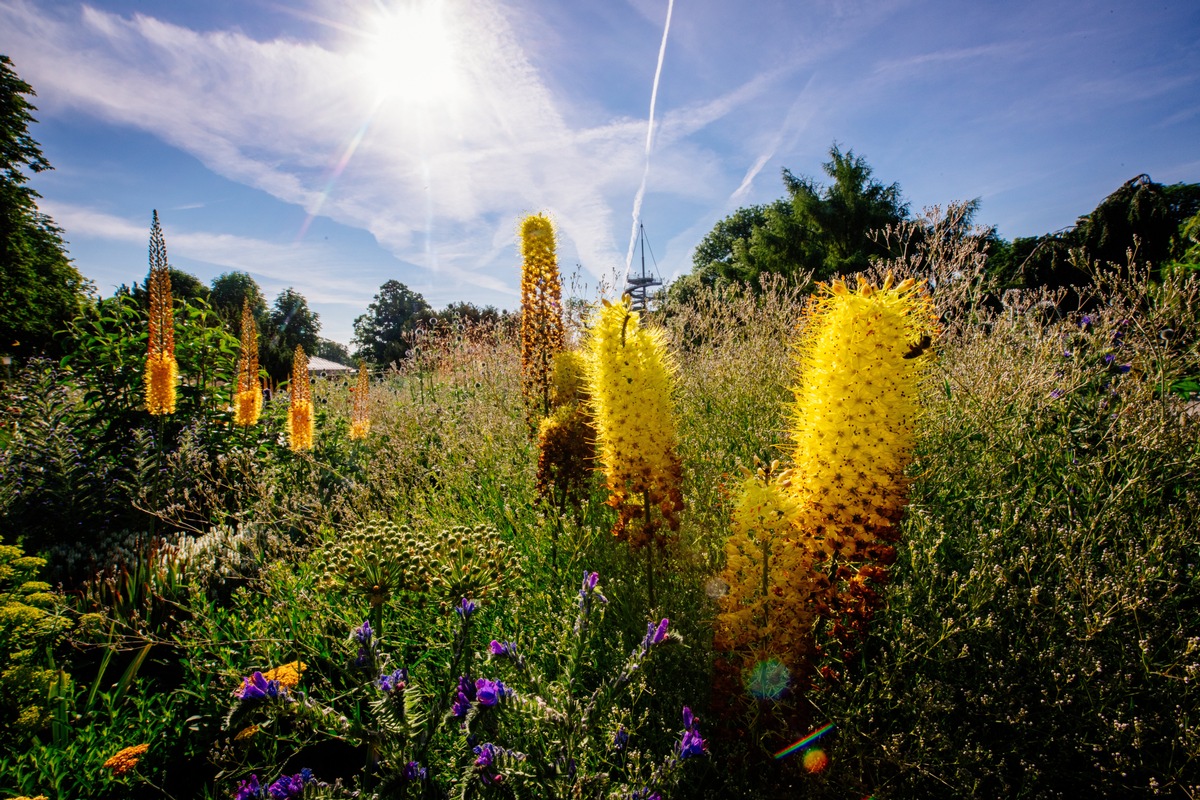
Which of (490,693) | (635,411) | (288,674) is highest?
(635,411)

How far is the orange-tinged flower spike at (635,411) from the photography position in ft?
7.89

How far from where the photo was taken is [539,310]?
4941mm

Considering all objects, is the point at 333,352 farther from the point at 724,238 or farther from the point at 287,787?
the point at 287,787

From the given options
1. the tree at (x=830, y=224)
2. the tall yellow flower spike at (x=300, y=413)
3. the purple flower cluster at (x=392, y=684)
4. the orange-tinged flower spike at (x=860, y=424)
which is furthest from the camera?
the tree at (x=830, y=224)

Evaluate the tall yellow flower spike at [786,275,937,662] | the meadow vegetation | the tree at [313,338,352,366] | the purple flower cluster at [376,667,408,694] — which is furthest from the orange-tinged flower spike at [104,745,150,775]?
the tree at [313,338,352,366]

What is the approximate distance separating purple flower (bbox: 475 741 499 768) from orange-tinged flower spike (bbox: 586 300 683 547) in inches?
50.2

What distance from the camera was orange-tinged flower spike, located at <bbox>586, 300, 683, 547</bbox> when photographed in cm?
240

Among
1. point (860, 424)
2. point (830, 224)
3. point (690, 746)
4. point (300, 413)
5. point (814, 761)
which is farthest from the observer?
point (830, 224)

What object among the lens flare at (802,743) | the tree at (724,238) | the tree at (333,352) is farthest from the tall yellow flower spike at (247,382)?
the tree at (333,352)

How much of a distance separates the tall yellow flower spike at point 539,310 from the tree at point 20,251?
20151 millimetres

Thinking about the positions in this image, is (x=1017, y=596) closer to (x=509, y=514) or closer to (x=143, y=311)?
(x=509, y=514)

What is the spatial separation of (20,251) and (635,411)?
26479 millimetres

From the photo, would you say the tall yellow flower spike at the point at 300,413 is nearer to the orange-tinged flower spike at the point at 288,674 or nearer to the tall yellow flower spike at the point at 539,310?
the tall yellow flower spike at the point at 539,310

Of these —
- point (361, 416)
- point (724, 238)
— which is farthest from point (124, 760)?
point (724, 238)
